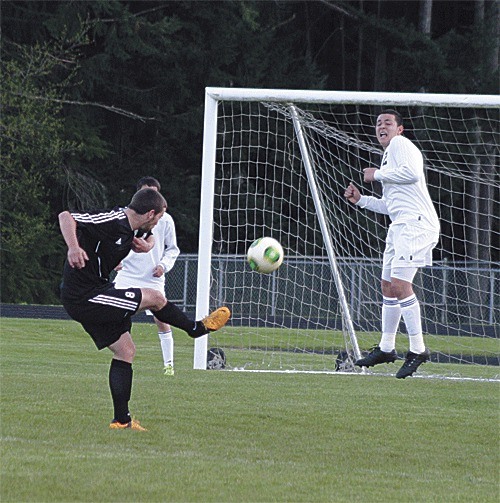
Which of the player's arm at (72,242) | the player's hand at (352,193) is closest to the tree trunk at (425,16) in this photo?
the player's hand at (352,193)

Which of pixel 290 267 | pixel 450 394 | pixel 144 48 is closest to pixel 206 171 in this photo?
pixel 450 394

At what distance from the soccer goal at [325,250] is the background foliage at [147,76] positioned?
10.3ft

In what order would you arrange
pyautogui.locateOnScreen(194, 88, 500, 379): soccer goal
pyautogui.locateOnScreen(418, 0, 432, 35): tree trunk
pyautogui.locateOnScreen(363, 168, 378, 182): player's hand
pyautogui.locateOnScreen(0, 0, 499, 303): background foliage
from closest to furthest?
pyautogui.locateOnScreen(363, 168, 378, 182): player's hand
pyautogui.locateOnScreen(194, 88, 500, 379): soccer goal
pyautogui.locateOnScreen(0, 0, 499, 303): background foliage
pyautogui.locateOnScreen(418, 0, 432, 35): tree trunk

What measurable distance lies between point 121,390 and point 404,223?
383 centimetres

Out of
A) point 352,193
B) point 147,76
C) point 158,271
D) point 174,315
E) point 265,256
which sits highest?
point 147,76

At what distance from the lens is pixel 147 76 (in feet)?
121

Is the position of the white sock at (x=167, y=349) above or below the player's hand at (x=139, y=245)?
below

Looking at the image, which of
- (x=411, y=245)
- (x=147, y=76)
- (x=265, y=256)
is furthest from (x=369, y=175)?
(x=147, y=76)

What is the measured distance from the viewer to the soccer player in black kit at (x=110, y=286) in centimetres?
818

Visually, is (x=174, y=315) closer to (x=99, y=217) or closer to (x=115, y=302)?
(x=115, y=302)

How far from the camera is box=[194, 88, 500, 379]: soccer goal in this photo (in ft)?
43.8

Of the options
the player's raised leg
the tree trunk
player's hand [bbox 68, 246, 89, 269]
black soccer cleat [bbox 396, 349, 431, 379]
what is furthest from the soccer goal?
player's hand [bbox 68, 246, 89, 269]

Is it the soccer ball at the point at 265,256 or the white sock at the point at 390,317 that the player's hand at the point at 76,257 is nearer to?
the soccer ball at the point at 265,256

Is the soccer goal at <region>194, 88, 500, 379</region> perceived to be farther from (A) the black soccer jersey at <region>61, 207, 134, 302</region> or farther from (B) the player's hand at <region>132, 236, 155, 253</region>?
(A) the black soccer jersey at <region>61, 207, 134, 302</region>
